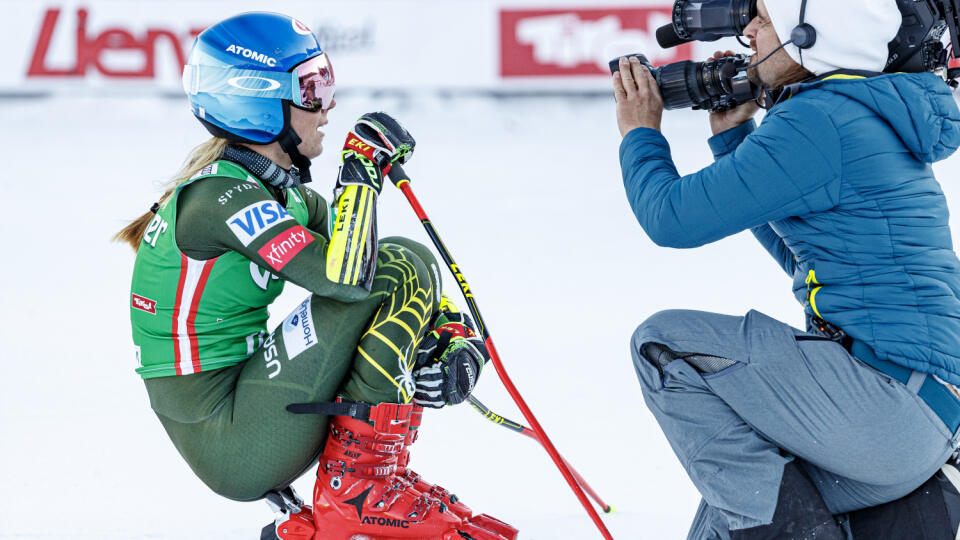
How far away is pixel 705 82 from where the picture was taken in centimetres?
179

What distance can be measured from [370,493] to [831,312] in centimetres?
88

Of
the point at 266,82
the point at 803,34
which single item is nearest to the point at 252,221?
the point at 266,82

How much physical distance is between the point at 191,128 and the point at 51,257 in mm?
2800

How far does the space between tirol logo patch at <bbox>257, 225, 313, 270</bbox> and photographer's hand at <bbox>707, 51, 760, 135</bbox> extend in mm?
838

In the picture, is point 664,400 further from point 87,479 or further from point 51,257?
point 51,257

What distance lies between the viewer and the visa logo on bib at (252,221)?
5.69 ft

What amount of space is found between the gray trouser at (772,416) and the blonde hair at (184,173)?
3.06 ft

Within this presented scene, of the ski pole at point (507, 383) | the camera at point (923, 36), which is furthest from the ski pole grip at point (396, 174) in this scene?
the camera at point (923, 36)

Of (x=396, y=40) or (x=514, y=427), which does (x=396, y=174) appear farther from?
(x=396, y=40)

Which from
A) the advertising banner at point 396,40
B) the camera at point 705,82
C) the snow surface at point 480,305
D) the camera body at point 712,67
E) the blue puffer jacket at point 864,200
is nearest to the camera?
the blue puffer jacket at point 864,200

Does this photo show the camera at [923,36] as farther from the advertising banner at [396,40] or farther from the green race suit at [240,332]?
the advertising banner at [396,40]

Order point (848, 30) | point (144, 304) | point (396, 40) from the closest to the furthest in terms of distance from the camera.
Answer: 1. point (848, 30)
2. point (144, 304)
3. point (396, 40)

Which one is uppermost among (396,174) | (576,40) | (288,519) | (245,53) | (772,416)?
(576,40)

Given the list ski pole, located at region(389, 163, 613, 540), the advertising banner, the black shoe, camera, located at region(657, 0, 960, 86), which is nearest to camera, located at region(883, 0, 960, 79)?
camera, located at region(657, 0, 960, 86)
